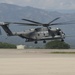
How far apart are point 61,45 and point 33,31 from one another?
44.0ft

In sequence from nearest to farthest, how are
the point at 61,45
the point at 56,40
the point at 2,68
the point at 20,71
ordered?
the point at 20,71, the point at 2,68, the point at 61,45, the point at 56,40

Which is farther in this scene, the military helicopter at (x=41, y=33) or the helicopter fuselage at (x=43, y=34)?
the military helicopter at (x=41, y=33)

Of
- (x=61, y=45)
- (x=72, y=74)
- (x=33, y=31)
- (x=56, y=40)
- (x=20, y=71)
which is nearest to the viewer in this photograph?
(x=72, y=74)

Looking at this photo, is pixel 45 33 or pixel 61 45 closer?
pixel 61 45

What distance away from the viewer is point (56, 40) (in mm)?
79938

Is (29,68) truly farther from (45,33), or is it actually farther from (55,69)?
(45,33)

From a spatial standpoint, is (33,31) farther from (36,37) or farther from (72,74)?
(72,74)

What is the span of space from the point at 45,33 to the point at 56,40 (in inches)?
156

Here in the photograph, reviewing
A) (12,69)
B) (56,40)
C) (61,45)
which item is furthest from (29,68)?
(56,40)

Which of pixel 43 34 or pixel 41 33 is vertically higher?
pixel 41 33

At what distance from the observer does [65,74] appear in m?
24.2

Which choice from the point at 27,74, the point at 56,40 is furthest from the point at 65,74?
the point at 56,40

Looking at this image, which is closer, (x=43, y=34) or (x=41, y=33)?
(x=43, y=34)

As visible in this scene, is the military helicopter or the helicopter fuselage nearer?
the helicopter fuselage
